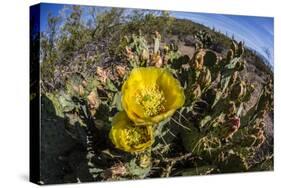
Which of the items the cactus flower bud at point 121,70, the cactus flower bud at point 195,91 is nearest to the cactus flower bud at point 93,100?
the cactus flower bud at point 121,70

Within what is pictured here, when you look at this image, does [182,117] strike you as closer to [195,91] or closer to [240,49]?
[195,91]

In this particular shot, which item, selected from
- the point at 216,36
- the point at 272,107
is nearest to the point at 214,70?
the point at 216,36

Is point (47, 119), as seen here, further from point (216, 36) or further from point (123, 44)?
point (216, 36)

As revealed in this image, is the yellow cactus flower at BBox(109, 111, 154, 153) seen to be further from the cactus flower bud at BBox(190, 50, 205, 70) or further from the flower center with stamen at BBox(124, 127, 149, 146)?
the cactus flower bud at BBox(190, 50, 205, 70)

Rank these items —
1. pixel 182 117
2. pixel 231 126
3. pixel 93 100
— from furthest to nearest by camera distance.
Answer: pixel 231 126
pixel 182 117
pixel 93 100

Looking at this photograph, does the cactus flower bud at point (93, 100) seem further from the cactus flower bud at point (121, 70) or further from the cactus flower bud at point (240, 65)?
the cactus flower bud at point (240, 65)

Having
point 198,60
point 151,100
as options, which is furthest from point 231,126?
point 151,100

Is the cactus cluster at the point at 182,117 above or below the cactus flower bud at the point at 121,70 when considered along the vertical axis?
below
